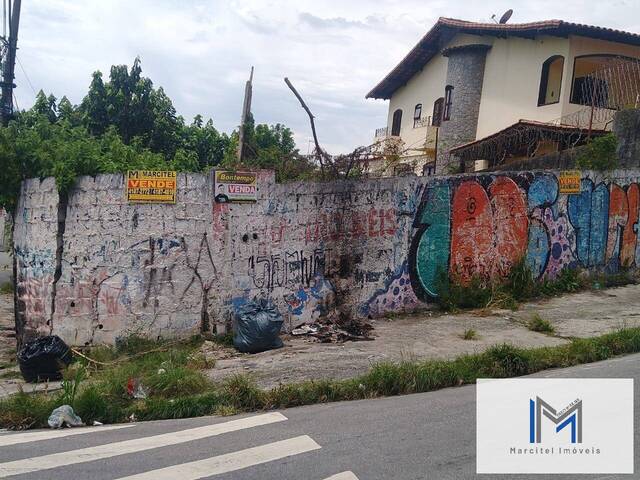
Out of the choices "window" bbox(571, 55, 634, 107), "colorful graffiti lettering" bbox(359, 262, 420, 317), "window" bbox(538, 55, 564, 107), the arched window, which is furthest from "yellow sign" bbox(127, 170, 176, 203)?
the arched window

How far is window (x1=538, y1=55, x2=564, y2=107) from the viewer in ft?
61.6

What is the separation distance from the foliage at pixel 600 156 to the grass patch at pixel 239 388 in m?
6.45

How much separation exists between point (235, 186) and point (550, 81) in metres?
14.6

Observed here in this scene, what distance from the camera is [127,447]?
16.3ft

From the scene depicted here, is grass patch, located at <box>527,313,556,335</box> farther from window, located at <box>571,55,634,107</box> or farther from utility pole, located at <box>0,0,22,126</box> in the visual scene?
utility pole, located at <box>0,0,22,126</box>

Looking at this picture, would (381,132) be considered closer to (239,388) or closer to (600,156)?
(600,156)

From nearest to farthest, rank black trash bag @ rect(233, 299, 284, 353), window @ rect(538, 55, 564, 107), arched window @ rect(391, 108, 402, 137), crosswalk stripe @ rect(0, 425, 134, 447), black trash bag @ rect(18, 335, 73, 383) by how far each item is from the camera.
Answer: crosswalk stripe @ rect(0, 425, 134, 447) → black trash bag @ rect(18, 335, 73, 383) → black trash bag @ rect(233, 299, 284, 353) → window @ rect(538, 55, 564, 107) → arched window @ rect(391, 108, 402, 137)

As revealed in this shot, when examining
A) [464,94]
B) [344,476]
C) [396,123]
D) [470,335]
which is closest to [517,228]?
[470,335]

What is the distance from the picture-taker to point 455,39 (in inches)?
874

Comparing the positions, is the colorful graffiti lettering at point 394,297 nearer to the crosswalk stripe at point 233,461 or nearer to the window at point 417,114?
the crosswalk stripe at point 233,461

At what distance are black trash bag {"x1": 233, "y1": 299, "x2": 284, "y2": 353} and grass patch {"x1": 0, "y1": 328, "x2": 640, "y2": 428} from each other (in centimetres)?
110

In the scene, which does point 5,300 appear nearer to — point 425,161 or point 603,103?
point 425,161

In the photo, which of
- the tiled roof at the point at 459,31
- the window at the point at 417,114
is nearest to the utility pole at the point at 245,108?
the tiled roof at the point at 459,31

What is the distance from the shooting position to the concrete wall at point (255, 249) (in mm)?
8281
